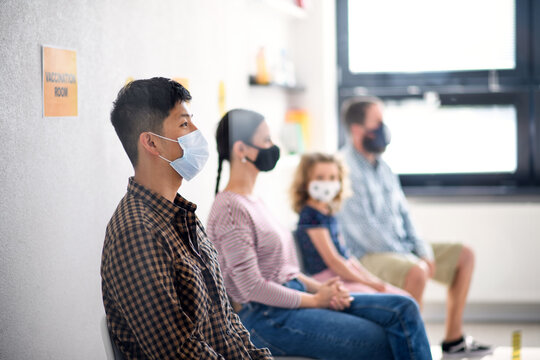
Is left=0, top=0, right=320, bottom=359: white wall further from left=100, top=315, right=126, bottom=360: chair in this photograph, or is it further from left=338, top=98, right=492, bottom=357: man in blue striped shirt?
left=338, top=98, right=492, bottom=357: man in blue striped shirt

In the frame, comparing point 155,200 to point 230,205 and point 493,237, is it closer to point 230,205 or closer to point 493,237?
point 230,205

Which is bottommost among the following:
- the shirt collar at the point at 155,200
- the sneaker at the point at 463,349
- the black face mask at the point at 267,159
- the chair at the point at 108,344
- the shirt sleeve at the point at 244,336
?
the sneaker at the point at 463,349

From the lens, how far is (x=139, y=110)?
1.34 meters

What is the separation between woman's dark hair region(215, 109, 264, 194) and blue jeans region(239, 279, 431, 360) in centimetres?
38

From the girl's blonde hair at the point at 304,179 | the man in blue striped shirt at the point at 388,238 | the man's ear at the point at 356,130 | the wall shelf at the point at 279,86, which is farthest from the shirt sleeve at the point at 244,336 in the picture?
the man's ear at the point at 356,130

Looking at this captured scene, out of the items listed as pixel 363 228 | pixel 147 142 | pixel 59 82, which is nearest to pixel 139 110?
pixel 147 142

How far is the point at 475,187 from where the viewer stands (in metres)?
2.59

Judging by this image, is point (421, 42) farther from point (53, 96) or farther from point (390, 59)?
point (53, 96)

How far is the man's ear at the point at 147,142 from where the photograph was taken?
4.39 feet

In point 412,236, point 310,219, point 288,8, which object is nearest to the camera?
point 310,219

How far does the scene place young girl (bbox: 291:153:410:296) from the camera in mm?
2260

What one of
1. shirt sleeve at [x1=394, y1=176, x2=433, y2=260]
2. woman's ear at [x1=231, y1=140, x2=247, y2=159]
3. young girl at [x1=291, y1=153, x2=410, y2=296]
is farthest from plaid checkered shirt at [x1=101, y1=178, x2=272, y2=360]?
shirt sleeve at [x1=394, y1=176, x2=433, y2=260]

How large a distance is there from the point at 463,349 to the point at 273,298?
46.5 inches

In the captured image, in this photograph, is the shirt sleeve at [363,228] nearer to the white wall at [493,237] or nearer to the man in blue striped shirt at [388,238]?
the man in blue striped shirt at [388,238]
